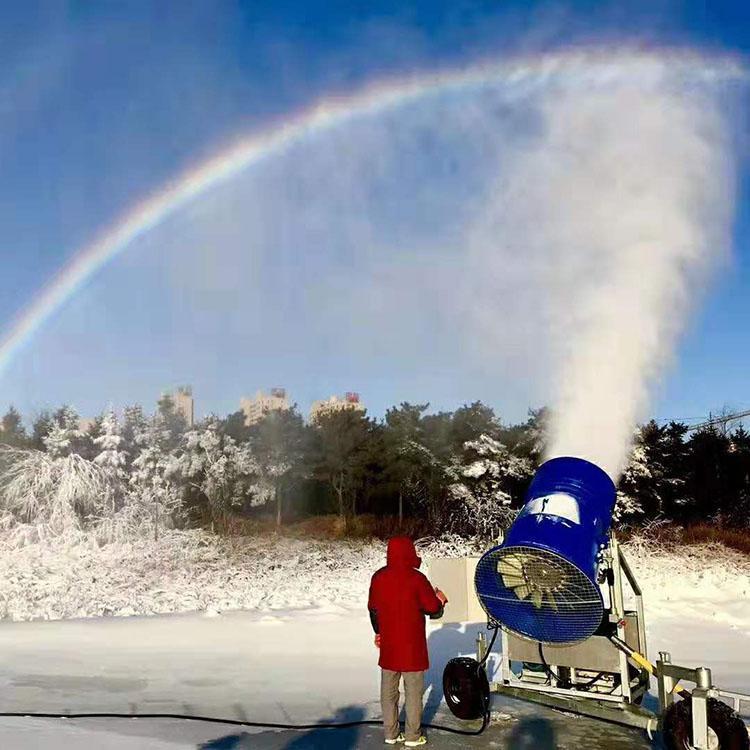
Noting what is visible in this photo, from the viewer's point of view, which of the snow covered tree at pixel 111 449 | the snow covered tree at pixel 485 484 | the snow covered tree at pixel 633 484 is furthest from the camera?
the snow covered tree at pixel 111 449

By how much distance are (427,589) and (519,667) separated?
12.0ft

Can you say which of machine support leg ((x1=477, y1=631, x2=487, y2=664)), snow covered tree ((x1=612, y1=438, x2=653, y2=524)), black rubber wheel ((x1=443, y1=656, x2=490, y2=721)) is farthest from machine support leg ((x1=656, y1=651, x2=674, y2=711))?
snow covered tree ((x1=612, y1=438, x2=653, y2=524))

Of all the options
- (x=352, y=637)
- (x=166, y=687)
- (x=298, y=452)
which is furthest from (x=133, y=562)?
(x=166, y=687)

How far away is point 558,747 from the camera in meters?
6.16

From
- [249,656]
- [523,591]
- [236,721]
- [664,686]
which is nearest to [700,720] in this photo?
[664,686]

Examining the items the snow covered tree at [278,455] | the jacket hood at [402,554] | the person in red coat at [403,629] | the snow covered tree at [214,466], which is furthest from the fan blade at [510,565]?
the snow covered tree at [278,455]

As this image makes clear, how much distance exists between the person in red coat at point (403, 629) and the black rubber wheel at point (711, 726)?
1.78 m

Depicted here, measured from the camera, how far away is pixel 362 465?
29766mm

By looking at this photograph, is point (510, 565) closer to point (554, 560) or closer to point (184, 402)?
point (554, 560)

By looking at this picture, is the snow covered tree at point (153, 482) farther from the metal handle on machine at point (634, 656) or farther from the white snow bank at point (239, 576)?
the metal handle on machine at point (634, 656)

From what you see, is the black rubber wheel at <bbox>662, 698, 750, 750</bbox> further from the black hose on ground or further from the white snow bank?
the white snow bank

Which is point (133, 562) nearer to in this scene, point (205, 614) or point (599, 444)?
point (205, 614)

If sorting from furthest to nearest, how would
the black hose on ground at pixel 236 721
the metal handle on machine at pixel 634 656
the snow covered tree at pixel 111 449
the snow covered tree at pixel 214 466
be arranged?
the snow covered tree at pixel 214 466 → the snow covered tree at pixel 111 449 → the black hose on ground at pixel 236 721 → the metal handle on machine at pixel 634 656

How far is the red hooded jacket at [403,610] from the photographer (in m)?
6.04
